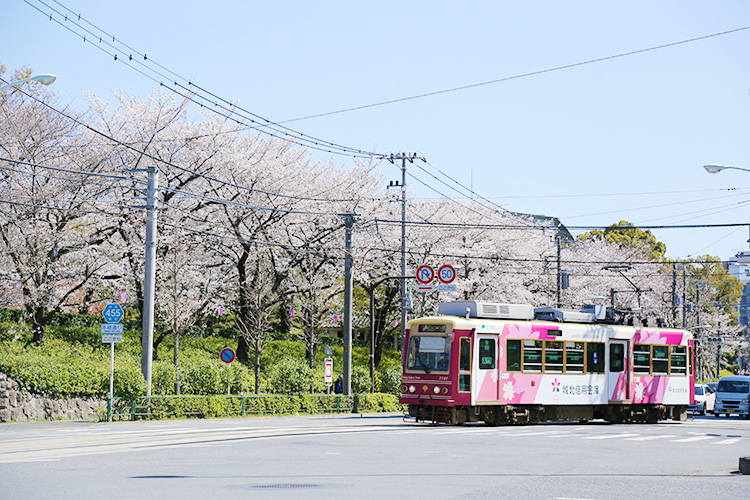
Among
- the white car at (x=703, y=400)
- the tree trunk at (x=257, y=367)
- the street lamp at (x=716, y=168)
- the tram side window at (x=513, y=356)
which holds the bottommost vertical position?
the white car at (x=703, y=400)

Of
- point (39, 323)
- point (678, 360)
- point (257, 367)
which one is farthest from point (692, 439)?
point (39, 323)

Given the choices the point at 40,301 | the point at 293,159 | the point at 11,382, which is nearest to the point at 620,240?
the point at 293,159

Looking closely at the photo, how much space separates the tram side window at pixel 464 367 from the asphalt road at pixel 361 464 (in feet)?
4.61

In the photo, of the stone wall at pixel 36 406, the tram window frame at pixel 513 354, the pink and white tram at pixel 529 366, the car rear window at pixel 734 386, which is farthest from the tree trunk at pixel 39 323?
the car rear window at pixel 734 386

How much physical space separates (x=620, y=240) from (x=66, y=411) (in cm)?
6891

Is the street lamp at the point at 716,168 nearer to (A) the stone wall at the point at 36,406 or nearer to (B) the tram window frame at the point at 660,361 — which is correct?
(B) the tram window frame at the point at 660,361

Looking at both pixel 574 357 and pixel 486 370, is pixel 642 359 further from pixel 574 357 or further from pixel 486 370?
pixel 486 370

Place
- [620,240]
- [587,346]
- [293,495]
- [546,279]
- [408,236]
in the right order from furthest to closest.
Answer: [620,240]
[546,279]
[408,236]
[587,346]
[293,495]

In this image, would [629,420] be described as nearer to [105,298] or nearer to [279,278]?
[279,278]

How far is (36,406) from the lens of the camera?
80.5 feet

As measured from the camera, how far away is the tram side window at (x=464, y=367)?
2297cm

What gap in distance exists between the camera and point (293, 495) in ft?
31.7

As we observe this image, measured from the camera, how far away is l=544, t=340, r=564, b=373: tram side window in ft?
82.0

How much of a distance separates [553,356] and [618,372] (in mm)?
3199
